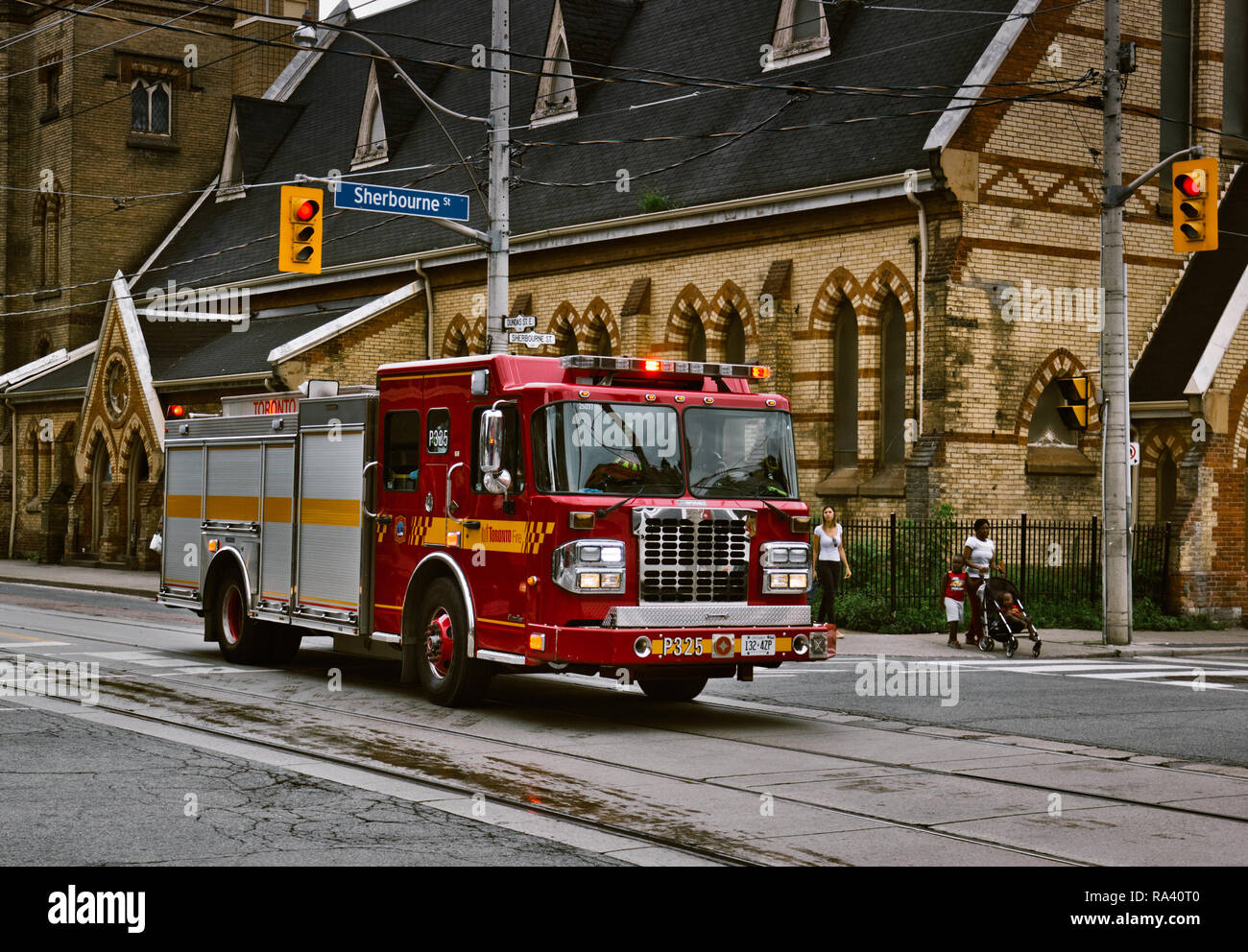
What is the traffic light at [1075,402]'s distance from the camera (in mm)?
19672

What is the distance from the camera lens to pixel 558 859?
753cm

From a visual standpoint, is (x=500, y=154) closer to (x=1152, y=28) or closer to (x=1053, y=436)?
(x=1053, y=436)

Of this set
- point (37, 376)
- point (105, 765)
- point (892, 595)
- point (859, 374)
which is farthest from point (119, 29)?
point (105, 765)

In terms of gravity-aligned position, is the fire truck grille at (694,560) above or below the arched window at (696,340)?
below

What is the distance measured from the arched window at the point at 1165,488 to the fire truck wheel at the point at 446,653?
16606mm

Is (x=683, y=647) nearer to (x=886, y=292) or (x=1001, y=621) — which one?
(x=1001, y=621)

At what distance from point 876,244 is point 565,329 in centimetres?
790

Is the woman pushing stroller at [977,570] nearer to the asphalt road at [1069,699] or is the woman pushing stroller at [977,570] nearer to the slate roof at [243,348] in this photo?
the asphalt road at [1069,699]

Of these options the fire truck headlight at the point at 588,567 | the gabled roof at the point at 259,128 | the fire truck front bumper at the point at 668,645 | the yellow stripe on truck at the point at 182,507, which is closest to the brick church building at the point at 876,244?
the yellow stripe on truck at the point at 182,507

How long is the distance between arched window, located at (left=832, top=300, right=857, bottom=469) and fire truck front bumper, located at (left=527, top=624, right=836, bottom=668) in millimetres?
13601

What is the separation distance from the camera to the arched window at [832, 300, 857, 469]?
26016mm

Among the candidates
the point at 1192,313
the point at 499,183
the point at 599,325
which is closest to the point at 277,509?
the point at 499,183

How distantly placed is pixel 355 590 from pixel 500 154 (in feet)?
25.5

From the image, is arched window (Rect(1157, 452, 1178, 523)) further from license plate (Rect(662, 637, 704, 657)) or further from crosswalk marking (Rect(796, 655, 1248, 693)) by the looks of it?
license plate (Rect(662, 637, 704, 657))
